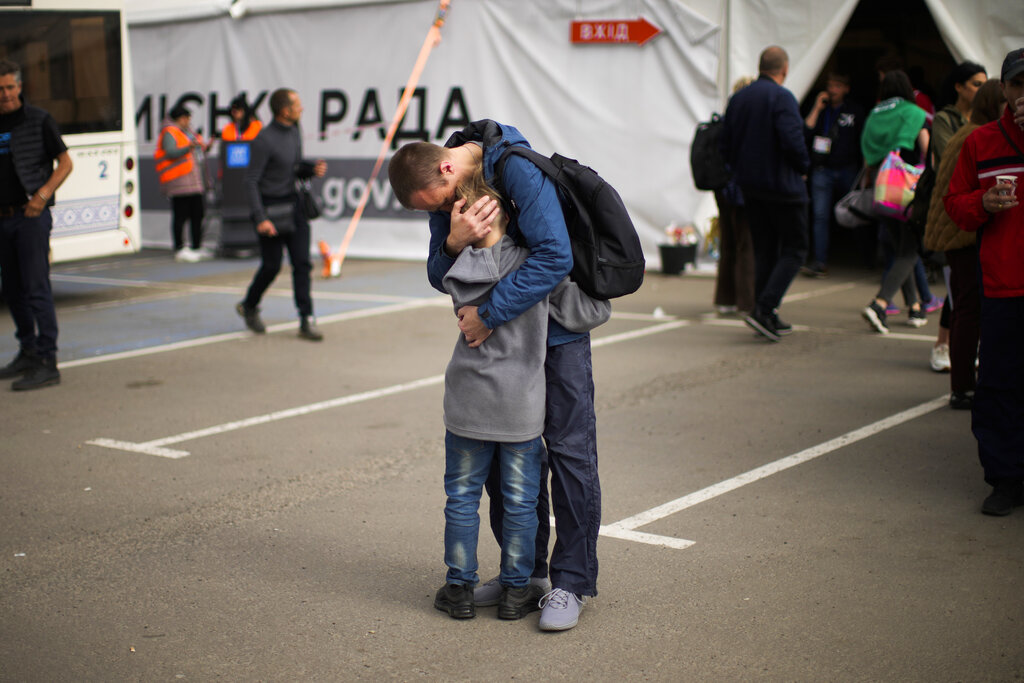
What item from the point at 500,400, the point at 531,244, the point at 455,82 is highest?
the point at 455,82

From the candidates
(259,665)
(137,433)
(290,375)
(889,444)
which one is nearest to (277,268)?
(290,375)

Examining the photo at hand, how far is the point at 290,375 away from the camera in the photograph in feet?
26.3

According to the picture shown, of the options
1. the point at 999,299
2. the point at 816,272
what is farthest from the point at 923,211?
the point at 816,272

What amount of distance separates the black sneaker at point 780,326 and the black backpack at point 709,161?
140 centimetres

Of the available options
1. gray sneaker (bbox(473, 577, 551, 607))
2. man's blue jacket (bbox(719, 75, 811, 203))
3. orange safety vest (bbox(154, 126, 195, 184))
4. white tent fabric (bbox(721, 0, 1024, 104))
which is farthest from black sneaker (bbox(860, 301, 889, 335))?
orange safety vest (bbox(154, 126, 195, 184))

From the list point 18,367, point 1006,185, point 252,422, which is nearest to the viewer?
point 1006,185

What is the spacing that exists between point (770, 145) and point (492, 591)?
18.9 feet

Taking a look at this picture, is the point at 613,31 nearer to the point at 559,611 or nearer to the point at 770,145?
the point at 770,145

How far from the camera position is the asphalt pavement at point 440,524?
3.62 meters

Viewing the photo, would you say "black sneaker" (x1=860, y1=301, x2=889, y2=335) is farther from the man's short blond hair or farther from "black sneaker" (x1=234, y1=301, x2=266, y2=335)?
the man's short blond hair

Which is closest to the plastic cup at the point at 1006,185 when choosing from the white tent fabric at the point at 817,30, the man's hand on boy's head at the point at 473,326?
the man's hand on boy's head at the point at 473,326

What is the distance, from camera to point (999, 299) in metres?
4.86

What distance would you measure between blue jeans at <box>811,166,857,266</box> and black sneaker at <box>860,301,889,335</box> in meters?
3.53

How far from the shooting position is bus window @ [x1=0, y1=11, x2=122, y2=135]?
10836 mm
